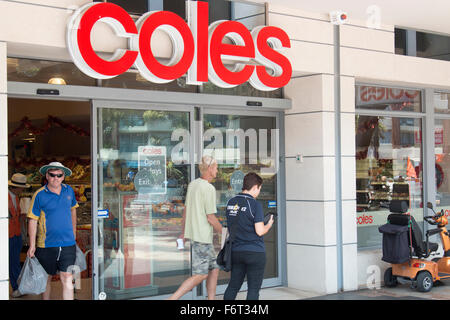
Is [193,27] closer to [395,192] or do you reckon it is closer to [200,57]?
[200,57]

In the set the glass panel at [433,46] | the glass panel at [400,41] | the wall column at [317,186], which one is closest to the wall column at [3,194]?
the wall column at [317,186]

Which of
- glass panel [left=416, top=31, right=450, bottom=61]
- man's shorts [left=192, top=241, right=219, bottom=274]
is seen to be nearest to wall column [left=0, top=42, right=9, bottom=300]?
man's shorts [left=192, top=241, right=219, bottom=274]

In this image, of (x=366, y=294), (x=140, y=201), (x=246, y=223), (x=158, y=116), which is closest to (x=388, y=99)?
(x=366, y=294)

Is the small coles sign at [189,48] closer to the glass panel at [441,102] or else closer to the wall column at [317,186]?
the wall column at [317,186]

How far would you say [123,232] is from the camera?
7.63 meters

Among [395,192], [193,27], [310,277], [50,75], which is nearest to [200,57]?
[193,27]

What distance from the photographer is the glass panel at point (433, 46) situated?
970 cm

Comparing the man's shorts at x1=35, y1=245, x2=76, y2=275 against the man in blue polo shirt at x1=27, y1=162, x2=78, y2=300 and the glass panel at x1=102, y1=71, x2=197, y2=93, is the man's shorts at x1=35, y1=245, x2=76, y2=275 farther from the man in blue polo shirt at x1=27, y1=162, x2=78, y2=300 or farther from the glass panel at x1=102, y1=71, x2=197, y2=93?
the glass panel at x1=102, y1=71, x2=197, y2=93

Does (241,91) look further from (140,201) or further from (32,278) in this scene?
(32,278)

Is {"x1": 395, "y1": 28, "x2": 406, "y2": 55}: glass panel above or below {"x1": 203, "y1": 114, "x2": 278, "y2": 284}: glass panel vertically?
above

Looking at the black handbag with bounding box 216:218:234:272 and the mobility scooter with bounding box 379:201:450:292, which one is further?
the mobility scooter with bounding box 379:201:450:292

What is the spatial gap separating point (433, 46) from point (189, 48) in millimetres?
4799

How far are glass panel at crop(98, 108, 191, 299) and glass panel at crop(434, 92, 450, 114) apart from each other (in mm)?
4861

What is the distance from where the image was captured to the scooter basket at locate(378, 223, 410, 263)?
26.7 ft
